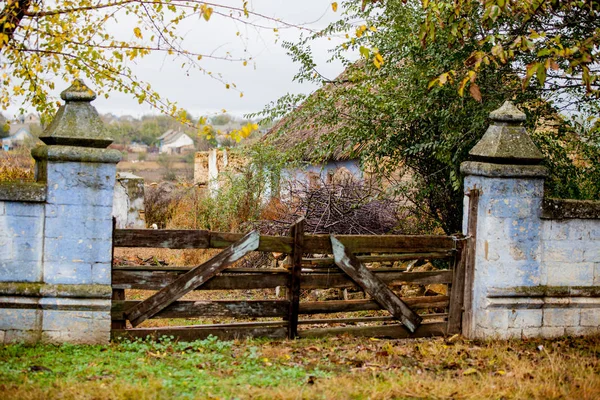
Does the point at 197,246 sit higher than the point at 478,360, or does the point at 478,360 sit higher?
the point at 197,246

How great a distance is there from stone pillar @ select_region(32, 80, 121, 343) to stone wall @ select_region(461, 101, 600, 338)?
12.5 feet

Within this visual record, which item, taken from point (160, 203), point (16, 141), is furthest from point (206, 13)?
point (16, 141)

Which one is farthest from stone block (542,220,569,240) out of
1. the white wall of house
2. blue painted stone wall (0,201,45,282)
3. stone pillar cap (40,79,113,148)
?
the white wall of house

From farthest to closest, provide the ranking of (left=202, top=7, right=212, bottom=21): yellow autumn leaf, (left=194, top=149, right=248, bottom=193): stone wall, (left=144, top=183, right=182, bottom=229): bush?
1. (left=194, top=149, right=248, bottom=193): stone wall
2. (left=144, top=183, right=182, bottom=229): bush
3. (left=202, top=7, right=212, bottom=21): yellow autumn leaf

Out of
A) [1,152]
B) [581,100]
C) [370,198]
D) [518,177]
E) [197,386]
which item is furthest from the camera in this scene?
[1,152]

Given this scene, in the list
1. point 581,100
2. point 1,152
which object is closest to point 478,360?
point 581,100

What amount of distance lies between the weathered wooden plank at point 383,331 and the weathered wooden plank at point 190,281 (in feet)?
3.67

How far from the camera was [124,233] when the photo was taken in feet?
20.3

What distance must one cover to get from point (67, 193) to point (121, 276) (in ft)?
3.09

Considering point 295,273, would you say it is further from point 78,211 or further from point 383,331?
point 78,211

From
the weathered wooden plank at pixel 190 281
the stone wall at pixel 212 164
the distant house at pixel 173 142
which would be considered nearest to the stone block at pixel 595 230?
the weathered wooden plank at pixel 190 281

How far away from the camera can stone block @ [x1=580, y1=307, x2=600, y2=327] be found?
22.9ft

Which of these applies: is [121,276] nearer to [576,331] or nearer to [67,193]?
[67,193]

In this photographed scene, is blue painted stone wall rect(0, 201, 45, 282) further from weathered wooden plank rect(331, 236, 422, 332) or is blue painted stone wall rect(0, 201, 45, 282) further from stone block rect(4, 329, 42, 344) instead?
weathered wooden plank rect(331, 236, 422, 332)
